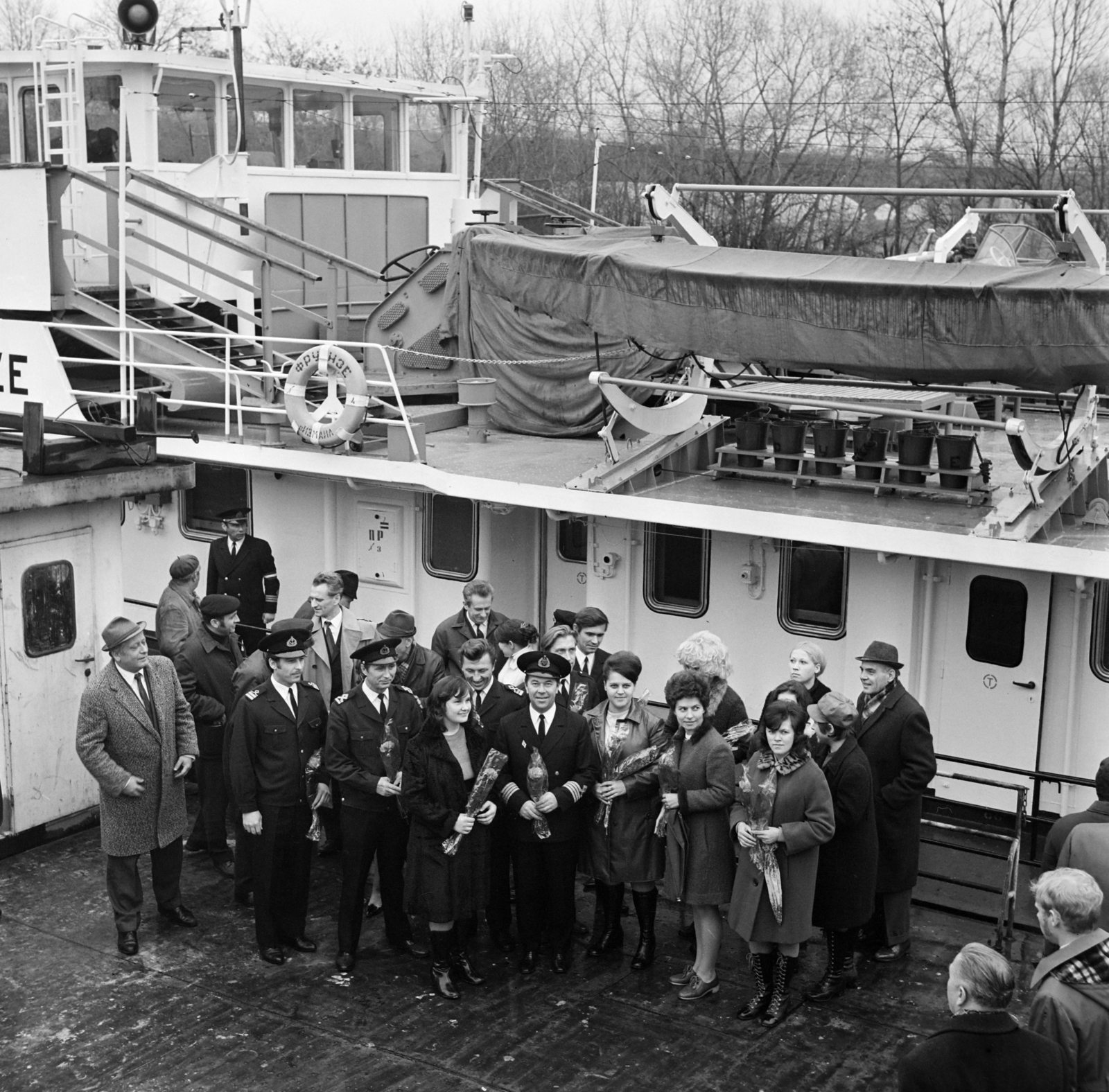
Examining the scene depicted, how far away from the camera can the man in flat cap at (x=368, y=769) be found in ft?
24.2

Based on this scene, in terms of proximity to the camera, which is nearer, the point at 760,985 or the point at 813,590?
the point at 760,985

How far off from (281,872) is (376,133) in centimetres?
1160

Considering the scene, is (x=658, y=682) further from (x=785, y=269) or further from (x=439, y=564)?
(x=785, y=269)

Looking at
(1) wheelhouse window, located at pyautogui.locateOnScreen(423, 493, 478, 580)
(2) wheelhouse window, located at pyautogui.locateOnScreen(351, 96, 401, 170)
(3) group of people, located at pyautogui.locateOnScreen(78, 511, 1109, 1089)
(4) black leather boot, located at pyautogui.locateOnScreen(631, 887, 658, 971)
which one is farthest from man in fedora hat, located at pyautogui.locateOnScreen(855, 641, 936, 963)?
(2) wheelhouse window, located at pyautogui.locateOnScreen(351, 96, 401, 170)

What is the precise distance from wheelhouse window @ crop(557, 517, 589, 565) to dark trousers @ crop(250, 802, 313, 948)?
14.7 feet

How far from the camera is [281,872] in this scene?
25.1 feet

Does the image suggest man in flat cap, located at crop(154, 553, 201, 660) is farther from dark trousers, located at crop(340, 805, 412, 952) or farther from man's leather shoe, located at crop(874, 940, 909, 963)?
man's leather shoe, located at crop(874, 940, 909, 963)

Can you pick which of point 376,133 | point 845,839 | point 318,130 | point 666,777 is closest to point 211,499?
point 318,130

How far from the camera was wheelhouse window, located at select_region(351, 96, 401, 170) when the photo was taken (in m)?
16.9

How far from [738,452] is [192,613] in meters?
4.26

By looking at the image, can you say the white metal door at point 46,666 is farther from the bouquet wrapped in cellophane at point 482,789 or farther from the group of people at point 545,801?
the bouquet wrapped in cellophane at point 482,789

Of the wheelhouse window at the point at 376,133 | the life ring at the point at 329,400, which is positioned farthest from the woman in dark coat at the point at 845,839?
the wheelhouse window at the point at 376,133

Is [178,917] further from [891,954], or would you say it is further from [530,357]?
[530,357]

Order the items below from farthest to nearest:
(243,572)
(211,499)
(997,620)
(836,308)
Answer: (211,499)
(243,572)
(997,620)
(836,308)
